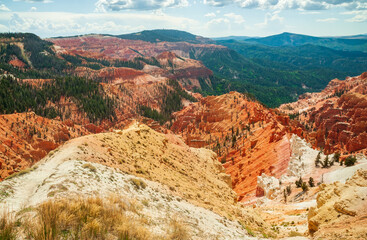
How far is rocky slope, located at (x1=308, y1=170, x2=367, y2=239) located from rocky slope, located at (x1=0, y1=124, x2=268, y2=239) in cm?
420

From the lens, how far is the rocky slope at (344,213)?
10.6 meters

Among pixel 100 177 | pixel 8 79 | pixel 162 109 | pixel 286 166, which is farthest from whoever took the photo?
pixel 162 109

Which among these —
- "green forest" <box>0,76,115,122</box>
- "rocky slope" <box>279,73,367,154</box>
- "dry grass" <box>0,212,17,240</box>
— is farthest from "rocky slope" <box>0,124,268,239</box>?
"green forest" <box>0,76,115,122</box>

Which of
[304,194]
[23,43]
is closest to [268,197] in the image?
[304,194]

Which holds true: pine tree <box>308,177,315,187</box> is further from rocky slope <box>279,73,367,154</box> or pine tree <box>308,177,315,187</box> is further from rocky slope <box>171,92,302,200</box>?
rocky slope <box>279,73,367,154</box>

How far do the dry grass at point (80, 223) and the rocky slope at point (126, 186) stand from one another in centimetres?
86

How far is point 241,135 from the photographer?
66.2m

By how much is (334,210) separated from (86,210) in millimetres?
12717

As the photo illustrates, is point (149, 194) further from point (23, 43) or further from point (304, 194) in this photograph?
point (23, 43)

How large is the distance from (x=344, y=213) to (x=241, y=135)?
54000mm

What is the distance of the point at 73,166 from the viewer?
13.2 meters

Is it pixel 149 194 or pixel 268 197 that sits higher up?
pixel 149 194

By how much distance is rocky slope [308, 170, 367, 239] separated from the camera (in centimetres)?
1056

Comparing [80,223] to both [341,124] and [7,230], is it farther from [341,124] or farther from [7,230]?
[341,124]
